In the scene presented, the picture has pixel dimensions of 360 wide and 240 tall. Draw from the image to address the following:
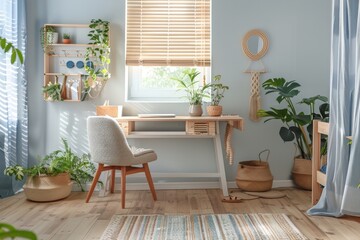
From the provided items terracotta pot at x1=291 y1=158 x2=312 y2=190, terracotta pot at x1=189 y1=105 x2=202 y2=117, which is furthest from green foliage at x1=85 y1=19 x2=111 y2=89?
terracotta pot at x1=291 y1=158 x2=312 y2=190

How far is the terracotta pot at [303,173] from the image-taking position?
Answer: 3.94 metres

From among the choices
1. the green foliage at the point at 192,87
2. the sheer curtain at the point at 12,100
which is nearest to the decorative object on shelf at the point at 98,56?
the sheer curtain at the point at 12,100

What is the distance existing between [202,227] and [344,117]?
52.3 inches

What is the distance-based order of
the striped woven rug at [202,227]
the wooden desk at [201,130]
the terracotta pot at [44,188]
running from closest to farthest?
the striped woven rug at [202,227] → the terracotta pot at [44,188] → the wooden desk at [201,130]

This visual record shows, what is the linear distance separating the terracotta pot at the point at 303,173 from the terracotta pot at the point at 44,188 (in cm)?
226

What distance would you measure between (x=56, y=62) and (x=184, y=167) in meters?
1.68

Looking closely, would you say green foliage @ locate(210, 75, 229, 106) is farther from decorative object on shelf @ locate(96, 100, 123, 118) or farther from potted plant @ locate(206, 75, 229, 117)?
decorative object on shelf @ locate(96, 100, 123, 118)

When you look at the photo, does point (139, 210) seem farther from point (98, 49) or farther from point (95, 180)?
point (98, 49)

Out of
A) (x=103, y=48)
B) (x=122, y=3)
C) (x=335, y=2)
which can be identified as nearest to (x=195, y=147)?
(x=103, y=48)

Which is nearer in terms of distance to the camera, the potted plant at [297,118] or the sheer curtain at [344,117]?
the sheer curtain at [344,117]

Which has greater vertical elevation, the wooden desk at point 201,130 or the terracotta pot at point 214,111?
the terracotta pot at point 214,111

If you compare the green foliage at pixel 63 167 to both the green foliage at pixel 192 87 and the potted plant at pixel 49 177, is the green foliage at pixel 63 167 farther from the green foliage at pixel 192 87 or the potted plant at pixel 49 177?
the green foliage at pixel 192 87

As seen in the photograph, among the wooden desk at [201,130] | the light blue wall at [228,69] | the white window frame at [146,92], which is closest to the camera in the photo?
the wooden desk at [201,130]

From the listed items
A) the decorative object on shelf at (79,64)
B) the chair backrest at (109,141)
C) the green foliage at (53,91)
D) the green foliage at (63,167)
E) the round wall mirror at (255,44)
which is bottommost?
the green foliage at (63,167)
